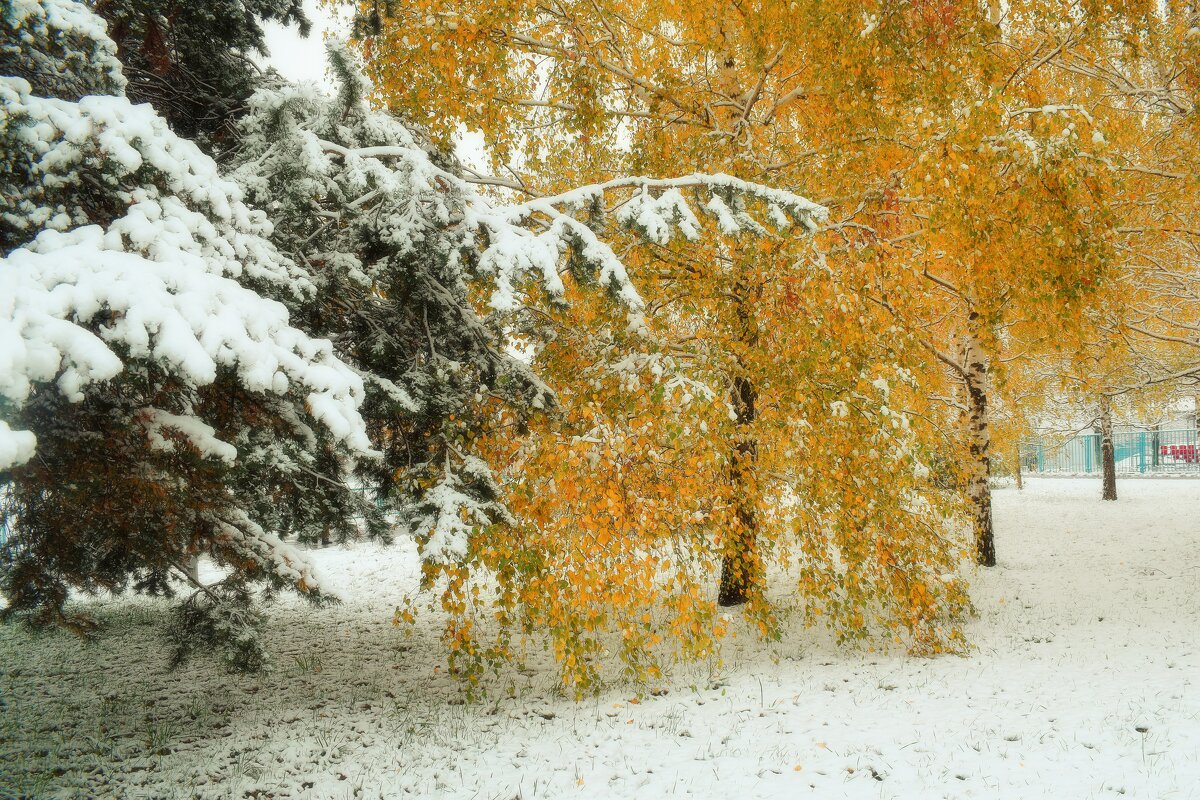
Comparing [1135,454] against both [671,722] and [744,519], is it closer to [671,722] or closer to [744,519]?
[744,519]

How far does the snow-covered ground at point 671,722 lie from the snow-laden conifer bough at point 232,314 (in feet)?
4.64

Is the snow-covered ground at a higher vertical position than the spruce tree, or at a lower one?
lower

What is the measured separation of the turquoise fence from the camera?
81.5ft

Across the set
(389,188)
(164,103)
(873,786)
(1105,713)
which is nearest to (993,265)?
(1105,713)

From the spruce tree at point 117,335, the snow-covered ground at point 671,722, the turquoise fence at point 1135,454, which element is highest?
the spruce tree at point 117,335

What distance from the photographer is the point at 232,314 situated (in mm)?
2986

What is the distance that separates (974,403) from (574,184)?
672 centimetres

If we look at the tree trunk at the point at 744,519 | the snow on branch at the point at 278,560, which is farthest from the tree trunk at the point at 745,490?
the snow on branch at the point at 278,560

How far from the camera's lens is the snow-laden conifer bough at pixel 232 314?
2738mm

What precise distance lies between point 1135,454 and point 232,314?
1343 inches

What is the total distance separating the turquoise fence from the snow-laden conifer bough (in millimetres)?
23204

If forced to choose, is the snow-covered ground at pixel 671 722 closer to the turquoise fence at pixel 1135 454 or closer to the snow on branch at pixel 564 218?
the snow on branch at pixel 564 218

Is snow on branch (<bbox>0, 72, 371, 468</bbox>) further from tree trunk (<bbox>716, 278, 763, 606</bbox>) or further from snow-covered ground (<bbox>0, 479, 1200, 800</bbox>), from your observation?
tree trunk (<bbox>716, 278, 763, 606</bbox>)

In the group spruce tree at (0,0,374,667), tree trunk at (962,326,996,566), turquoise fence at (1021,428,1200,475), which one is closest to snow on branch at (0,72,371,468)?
spruce tree at (0,0,374,667)
